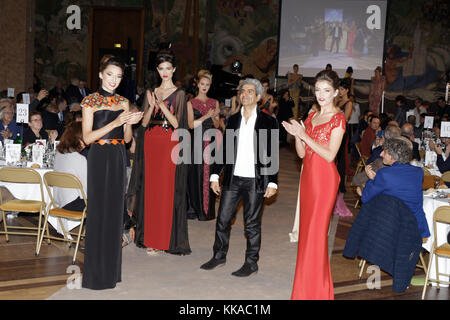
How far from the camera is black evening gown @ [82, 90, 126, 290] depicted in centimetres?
428

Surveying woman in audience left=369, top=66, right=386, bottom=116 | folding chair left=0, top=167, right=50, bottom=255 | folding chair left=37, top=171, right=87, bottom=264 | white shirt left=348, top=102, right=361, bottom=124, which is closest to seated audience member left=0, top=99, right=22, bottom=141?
folding chair left=0, top=167, right=50, bottom=255

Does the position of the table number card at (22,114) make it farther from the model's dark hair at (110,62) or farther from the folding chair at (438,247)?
the folding chair at (438,247)

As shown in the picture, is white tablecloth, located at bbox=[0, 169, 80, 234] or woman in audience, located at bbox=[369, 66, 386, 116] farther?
woman in audience, located at bbox=[369, 66, 386, 116]

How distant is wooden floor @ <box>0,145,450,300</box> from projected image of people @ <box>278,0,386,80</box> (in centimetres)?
1227

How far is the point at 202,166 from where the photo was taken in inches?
267

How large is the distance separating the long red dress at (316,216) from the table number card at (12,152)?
11.3 ft

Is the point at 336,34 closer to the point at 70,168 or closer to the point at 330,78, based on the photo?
the point at 70,168

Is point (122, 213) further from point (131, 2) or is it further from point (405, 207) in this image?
point (131, 2)

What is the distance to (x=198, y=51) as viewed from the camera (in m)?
16.3

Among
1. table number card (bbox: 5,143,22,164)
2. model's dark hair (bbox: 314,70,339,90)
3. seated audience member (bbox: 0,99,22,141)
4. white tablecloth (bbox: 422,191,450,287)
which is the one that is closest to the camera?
model's dark hair (bbox: 314,70,339,90)

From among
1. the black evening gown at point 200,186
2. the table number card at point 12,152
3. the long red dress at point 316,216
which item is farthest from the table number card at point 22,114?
the long red dress at point 316,216

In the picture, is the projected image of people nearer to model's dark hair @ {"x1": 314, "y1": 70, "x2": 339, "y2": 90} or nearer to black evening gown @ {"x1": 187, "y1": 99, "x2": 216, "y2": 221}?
black evening gown @ {"x1": 187, "y1": 99, "x2": 216, "y2": 221}

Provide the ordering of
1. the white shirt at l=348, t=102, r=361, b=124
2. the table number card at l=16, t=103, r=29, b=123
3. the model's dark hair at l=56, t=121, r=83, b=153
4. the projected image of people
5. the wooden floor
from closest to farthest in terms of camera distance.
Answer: the wooden floor, the model's dark hair at l=56, t=121, r=83, b=153, the table number card at l=16, t=103, r=29, b=123, the white shirt at l=348, t=102, r=361, b=124, the projected image of people
